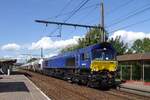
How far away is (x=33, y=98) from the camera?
19188 mm

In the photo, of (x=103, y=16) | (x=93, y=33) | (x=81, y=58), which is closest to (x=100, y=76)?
(x=81, y=58)

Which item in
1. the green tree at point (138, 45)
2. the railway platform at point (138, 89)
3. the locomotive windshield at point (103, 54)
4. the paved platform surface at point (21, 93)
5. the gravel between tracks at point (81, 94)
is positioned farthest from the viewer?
the green tree at point (138, 45)

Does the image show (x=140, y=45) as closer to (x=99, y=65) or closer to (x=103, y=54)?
(x=103, y=54)

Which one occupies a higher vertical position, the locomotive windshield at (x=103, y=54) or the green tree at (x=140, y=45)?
the green tree at (x=140, y=45)

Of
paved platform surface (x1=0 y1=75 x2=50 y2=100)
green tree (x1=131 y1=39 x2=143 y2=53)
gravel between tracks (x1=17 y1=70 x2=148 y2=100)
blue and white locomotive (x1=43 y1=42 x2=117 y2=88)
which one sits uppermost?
green tree (x1=131 y1=39 x2=143 y2=53)

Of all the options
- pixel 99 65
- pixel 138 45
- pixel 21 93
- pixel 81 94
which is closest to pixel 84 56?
pixel 99 65

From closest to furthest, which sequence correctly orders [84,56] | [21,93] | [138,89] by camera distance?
[21,93]
[138,89]
[84,56]

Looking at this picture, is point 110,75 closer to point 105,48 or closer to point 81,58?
point 105,48

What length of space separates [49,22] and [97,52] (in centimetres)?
755

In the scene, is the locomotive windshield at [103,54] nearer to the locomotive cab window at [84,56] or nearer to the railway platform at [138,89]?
the locomotive cab window at [84,56]

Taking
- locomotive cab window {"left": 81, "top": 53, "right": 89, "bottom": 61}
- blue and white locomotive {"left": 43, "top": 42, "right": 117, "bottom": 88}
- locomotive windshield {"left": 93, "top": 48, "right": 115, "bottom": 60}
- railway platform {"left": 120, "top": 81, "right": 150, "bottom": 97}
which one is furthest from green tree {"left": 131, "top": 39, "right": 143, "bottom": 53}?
locomotive windshield {"left": 93, "top": 48, "right": 115, "bottom": 60}

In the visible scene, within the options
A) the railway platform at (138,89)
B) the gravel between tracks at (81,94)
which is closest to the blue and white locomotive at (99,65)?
the gravel between tracks at (81,94)

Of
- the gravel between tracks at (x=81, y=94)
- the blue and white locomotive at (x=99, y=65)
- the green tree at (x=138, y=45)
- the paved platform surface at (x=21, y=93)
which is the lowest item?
the gravel between tracks at (x=81, y=94)

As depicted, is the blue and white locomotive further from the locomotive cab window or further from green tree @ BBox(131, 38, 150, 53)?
green tree @ BBox(131, 38, 150, 53)
